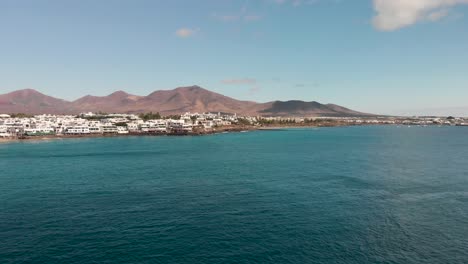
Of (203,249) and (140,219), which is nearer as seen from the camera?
(203,249)

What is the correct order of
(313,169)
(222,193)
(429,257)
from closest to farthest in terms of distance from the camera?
(429,257), (222,193), (313,169)

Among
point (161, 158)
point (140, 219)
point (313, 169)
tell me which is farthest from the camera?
point (161, 158)

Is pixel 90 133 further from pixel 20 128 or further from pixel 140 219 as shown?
pixel 140 219

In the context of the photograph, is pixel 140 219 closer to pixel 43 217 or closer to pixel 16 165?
pixel 43 217

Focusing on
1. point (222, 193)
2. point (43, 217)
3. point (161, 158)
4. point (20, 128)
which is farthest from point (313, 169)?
point (20, 128)

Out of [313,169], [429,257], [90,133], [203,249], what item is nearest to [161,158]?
[313,169]

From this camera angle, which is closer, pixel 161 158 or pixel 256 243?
pixel 256 243
